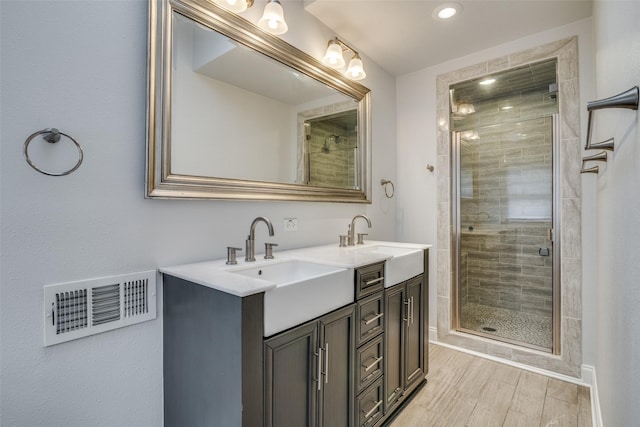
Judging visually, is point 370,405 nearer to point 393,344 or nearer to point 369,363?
point 369,363

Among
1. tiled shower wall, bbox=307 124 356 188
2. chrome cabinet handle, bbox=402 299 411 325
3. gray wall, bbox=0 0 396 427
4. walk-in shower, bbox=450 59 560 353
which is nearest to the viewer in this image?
gray wall, bbox=0 0 396 427

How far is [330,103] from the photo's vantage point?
2.24m

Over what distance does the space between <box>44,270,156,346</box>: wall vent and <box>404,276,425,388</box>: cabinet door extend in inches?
56.6

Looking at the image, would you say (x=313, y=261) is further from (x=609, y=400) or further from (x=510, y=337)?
(x=510, y=337)

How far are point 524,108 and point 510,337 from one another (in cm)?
214

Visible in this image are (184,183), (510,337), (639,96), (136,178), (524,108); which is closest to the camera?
(639,96)

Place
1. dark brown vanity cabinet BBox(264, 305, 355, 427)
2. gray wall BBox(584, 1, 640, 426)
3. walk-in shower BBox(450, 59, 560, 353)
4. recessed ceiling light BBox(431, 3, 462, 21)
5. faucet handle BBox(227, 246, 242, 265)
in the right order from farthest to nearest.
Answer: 1. walk-in shower BBox(450, 59, 560, 353)
2. recessed ceiling light BBox(431, 3, 462, 21)
3. faucet handle BBox(227, 246, 242, 265)
4. dark brown vanity cabinet BBox(264, 305, 355, 427)
5. gray wall BBox(584, 1, 640, 426)

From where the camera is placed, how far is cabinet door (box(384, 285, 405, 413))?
66.5 inches

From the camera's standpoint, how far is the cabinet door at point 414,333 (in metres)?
1.89

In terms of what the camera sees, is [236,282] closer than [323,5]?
Yes

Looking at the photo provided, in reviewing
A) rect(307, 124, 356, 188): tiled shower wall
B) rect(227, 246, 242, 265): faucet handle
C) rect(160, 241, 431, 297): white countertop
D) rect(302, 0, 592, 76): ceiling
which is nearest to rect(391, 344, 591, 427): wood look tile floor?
rect(160, 241, 431, 297): white countertop

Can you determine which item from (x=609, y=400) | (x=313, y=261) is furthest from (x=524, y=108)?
(x=313, y=261)

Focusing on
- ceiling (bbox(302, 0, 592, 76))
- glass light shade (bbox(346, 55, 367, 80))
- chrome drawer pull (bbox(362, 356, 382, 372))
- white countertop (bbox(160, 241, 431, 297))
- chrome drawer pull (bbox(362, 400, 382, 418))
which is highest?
ceiling (bbox(302, 0, 592, 76))

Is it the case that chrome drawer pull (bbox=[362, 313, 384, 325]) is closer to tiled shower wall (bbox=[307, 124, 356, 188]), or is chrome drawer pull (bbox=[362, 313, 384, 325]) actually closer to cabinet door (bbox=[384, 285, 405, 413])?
cabinet door (bbox=[384, 285, 405, 413])
